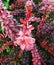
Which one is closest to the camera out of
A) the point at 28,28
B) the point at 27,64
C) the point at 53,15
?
the point at 28,28

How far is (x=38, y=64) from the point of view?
86 centimetres

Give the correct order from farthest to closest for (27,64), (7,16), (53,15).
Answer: (53,15)
(27,64)
(7,16)

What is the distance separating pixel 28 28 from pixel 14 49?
14.5 inches

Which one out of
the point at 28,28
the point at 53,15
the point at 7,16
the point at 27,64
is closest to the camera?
the point at 28,28

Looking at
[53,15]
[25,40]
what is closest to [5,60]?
[25,40]

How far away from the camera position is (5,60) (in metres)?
1.02

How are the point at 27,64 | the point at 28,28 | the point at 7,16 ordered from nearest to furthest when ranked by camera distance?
1. the point at 28,28
2. the point at 7,16
3. the point at 27,64

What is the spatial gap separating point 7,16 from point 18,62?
0.35 meters

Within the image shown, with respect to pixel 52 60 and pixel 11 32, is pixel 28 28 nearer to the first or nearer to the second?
pixel 11 32

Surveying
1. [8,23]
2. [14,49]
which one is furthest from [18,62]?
[8,23]

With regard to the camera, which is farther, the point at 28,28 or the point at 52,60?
the point at 52,60

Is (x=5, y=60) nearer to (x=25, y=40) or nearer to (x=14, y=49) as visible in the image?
(x=14, y=49)

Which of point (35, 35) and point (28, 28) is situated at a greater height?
point (28, 28)

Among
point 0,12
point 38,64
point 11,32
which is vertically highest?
point 0,12
